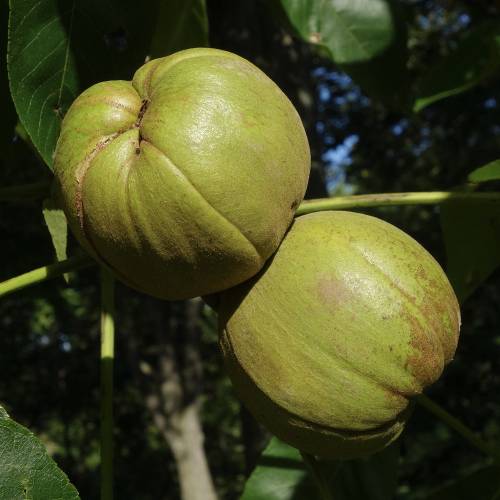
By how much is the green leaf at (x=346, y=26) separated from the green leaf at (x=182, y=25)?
0.23m

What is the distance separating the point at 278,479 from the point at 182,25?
1.20m

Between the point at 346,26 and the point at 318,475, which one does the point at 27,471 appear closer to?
the point at 318,475

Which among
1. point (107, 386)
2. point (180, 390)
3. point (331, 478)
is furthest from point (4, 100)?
point (180, 390)

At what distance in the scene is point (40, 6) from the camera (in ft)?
4.80

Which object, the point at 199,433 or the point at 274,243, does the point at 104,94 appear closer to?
the point at 274,243

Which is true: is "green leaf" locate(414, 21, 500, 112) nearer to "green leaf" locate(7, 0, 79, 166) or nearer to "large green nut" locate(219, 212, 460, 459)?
"large green nut" locate(219, 212, 460, 459)

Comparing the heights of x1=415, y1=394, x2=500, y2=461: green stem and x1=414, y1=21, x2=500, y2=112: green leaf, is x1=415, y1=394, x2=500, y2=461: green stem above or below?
below

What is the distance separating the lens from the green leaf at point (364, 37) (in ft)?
6.25

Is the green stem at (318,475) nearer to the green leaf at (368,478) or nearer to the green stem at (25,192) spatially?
the green leaf at (368,478)

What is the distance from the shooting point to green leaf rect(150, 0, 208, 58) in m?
1.92

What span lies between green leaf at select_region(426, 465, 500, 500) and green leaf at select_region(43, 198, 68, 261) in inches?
41.4

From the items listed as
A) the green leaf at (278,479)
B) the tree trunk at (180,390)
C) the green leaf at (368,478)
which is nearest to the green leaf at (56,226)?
the green leaf at (278,479)

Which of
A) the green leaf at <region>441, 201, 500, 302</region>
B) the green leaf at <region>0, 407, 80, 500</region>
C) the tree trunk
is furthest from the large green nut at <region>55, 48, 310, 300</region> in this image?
the tree trunk

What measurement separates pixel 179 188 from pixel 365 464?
1036 mm
